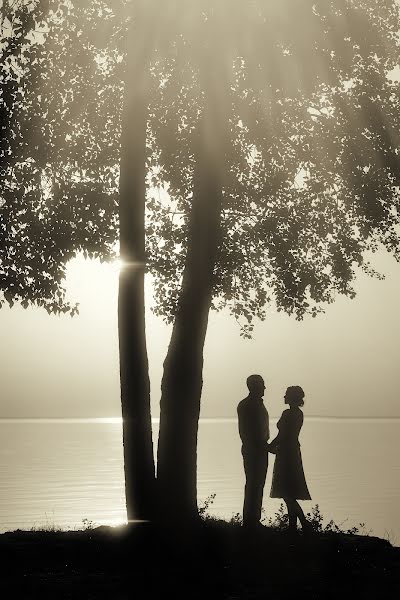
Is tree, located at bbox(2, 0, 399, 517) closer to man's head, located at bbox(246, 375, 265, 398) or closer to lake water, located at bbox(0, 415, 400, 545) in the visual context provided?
man's head, located at bbox(246, 375, 265, 398)

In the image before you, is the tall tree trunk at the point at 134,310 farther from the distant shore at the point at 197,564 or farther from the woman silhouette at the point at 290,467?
the woman silhouette at the point at 290,467

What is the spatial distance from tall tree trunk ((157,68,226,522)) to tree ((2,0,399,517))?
0.03 m

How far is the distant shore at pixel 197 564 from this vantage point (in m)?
11.2

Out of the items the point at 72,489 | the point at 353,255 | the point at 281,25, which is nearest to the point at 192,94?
the point at 281,25

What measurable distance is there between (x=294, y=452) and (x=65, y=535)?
4.48 metres

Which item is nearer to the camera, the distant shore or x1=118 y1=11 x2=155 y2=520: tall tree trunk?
the distant shore

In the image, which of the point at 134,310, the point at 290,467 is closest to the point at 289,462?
the point at 290,467

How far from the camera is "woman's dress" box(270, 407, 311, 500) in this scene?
53.2ft

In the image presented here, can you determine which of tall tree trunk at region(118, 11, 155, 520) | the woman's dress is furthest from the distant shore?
tall tree trunk at region(118, 11, 155, 520)

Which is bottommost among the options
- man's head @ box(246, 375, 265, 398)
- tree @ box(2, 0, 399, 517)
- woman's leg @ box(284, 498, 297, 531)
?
woman's leg @ box(284, 498, 297, 531)

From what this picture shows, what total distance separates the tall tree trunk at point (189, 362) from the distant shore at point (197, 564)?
923mm

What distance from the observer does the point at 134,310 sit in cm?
1691

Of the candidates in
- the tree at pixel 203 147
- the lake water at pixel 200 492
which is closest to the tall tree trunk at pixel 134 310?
the tree at pixel 203 147

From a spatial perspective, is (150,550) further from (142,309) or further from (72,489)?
(72,489)
